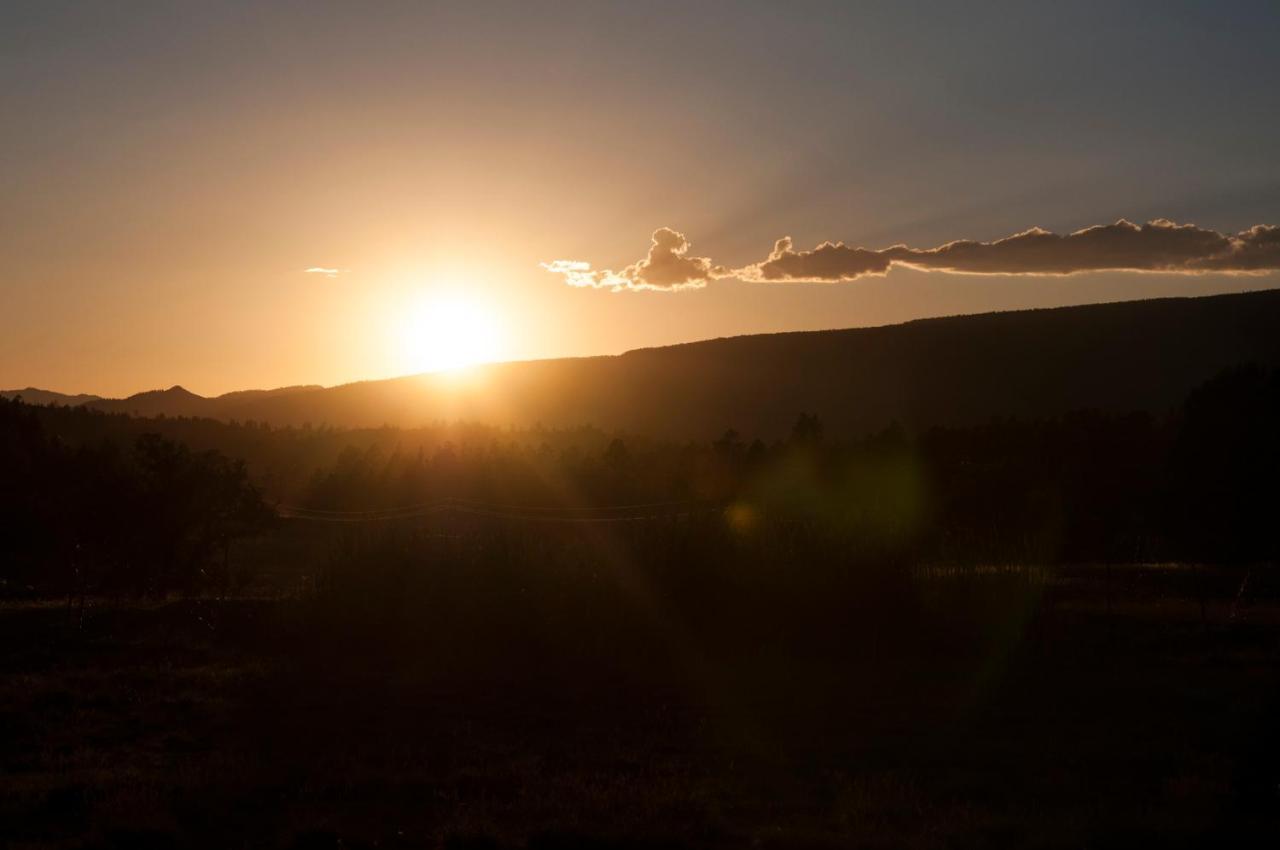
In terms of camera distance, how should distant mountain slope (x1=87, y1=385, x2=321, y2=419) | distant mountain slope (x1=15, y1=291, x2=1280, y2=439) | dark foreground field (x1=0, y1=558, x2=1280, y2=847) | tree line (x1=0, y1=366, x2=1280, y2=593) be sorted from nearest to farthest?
dark foreground field (x1=0, y1=558, x2=1280, y2=847) < tree line (x1=0, y1=366, x2=1280, y2=593) < distant mountain slope (x1=15, y1=291, x2=1280, y2=439) < distant mountain slope (x1=87, y1=385, x2=321, y2=419)

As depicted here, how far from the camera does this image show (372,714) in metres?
11.4

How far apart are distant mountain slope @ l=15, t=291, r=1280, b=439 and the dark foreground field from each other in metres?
66.3

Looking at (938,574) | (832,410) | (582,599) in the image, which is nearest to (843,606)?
(938,574)

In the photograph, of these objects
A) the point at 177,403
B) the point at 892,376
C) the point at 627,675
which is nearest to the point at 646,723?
the point at 627,675

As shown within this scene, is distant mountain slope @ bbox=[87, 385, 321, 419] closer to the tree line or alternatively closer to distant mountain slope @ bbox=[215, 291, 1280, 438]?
distant mountain slope @ bbox=[215, 291, 1280, 438]

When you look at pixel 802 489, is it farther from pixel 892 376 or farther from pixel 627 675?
pixel 892 376

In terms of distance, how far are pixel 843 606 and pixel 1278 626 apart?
6.05 m

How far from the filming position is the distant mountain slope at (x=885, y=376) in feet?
269

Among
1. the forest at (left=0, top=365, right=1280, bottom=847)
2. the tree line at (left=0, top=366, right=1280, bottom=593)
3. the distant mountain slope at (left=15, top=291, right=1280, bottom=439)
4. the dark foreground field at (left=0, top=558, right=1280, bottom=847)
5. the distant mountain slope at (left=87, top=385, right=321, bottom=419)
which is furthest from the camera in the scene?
the distant mountain slope at (left=87, top=385, right=321, bottom=419)

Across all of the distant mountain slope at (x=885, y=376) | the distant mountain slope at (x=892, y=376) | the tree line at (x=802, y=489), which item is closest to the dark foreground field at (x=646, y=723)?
the tree line at (x=802, y=489)

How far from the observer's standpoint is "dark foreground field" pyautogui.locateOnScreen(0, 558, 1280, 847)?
7.69 meters

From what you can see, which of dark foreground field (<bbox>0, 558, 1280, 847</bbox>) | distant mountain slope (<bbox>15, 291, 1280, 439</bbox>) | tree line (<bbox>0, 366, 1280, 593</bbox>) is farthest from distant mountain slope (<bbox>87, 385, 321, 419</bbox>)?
dark foreground field (<bbox>0, 558, 1280, 847</bbox>)

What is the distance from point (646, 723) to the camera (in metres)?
11.0

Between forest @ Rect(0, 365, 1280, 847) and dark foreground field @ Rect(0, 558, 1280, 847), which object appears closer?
dark foreground field @ Rect(0, 558, 1280, 847)
